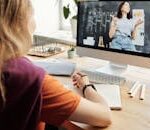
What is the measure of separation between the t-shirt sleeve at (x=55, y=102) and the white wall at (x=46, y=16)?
165 centimetres

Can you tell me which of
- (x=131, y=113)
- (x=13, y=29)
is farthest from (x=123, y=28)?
(x=13, y=29)

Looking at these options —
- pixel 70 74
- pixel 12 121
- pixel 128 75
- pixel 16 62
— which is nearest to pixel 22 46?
pixel 16 62

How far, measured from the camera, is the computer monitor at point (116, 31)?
4.41 ft

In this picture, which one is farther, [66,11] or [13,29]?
[66,11]

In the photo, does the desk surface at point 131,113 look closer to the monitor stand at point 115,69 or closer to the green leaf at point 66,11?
the monitor stand at point 115,69

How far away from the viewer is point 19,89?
0.76 meters

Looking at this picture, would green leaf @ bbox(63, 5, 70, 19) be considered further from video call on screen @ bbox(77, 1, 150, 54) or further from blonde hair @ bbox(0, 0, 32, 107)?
blonde hair @ bbox(0, 0, 32, 107)

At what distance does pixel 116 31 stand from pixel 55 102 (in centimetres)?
70

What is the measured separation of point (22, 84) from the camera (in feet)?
2.49

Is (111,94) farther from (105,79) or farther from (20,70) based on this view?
(20,70)

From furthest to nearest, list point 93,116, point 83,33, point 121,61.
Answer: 1. point 83,33
2. point 121,61
3. point 93,116

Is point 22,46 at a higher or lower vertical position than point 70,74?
higher

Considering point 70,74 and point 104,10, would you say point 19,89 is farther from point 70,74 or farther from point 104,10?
point 104,10

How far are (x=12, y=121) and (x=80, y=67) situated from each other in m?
0.89
